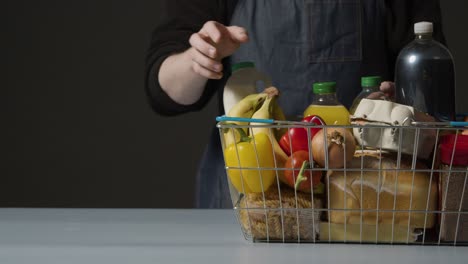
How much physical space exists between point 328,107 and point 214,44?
0.19 m

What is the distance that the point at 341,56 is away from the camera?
187 centimetres

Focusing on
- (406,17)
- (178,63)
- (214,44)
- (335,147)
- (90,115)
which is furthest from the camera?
(90,115)

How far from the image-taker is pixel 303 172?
100 cm

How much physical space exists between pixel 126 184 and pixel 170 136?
25 centimetres

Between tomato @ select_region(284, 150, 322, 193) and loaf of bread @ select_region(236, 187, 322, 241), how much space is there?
0.05 feet

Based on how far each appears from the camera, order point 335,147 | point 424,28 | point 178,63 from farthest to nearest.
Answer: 1. point 178,63
2. point 424,28
3. point 335,147

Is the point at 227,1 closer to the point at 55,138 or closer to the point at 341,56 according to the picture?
the point at 341,56

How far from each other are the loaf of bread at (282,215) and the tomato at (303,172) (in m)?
0.02

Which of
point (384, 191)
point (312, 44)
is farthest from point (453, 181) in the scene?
point (312, 44)

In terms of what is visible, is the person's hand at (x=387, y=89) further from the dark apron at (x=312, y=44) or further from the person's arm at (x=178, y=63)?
the dark apron at (x=312, y=44)

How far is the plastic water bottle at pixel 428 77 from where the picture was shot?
3.75ft

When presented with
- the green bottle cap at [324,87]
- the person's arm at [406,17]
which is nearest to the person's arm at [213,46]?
the green bottle cap at [324,87]

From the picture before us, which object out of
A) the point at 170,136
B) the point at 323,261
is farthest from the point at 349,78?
the point at 170,136

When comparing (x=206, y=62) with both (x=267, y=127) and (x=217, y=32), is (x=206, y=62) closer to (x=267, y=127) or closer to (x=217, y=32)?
(x=217, y=32)
